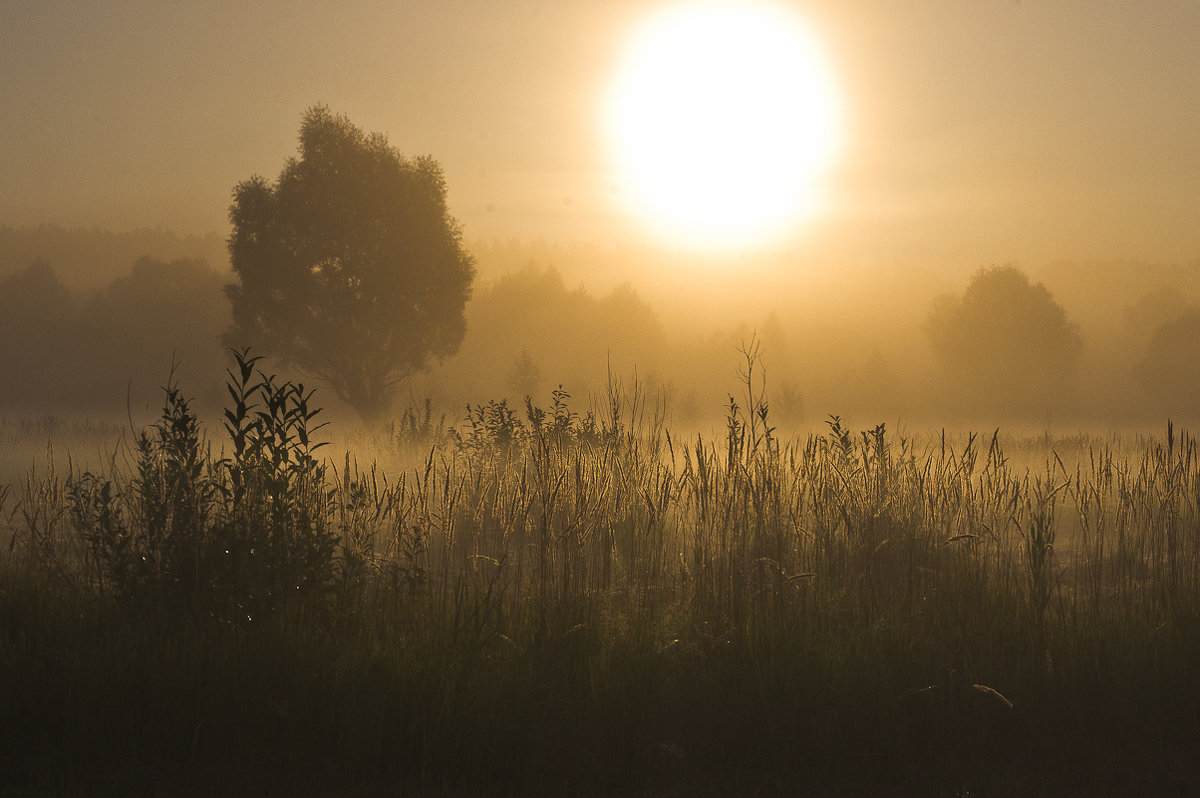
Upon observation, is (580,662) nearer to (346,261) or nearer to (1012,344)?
(346,261)

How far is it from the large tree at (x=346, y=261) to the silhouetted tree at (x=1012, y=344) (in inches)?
1564

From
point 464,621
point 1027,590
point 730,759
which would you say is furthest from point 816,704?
point 1027,590

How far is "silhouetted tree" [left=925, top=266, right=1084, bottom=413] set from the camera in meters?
52.5

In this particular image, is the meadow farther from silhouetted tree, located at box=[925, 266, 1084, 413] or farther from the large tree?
silhouetted tree, located at box=[925, 266, 1084, 413]

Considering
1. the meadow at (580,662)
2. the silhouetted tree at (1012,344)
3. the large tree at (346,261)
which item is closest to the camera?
the meadow at (580,662)

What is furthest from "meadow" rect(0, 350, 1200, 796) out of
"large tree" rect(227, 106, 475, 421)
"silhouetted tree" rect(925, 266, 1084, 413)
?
"silhouetted tree" rect(925, 266, 1084, 413)

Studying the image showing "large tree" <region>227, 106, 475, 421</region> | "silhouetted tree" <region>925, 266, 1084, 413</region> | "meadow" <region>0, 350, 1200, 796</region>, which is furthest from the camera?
"silhouetted tree" <region>925, 266, 1084, 413</region>

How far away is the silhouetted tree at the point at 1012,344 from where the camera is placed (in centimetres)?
5250

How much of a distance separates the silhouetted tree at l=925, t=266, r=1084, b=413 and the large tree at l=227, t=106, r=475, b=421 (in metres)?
39.7

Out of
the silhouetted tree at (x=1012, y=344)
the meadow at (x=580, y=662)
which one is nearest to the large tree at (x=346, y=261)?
the meadow at (x=580, y=662)

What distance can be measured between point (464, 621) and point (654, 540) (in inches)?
63.8

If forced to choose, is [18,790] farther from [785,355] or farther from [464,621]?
[785,355]

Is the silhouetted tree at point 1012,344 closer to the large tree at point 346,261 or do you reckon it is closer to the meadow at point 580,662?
the large tree at point 346,261

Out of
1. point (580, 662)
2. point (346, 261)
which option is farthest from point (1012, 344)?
point (580, 662)
